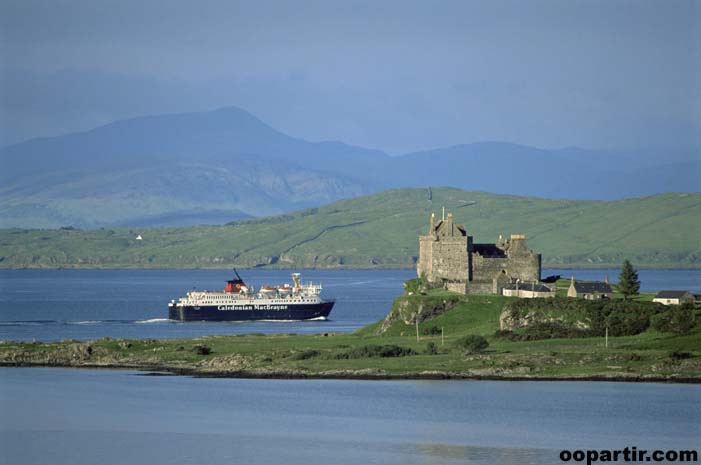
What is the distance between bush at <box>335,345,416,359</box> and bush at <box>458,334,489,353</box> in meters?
4.18

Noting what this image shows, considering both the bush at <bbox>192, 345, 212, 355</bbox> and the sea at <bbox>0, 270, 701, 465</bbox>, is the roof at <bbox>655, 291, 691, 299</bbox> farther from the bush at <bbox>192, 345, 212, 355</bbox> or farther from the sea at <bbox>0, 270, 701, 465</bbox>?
the bush at <bbox>192, 345, 212, 355</bbox>

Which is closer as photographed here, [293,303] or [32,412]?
[32,412]

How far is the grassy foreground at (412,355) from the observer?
100 metres

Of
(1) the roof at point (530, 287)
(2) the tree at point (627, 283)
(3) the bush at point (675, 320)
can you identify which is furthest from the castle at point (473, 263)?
(3) the bush at point (675, 320)

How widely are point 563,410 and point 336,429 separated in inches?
561

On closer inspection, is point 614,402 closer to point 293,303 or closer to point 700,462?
point 700,462

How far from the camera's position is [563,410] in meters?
85.4

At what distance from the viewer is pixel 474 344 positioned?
10875 cm

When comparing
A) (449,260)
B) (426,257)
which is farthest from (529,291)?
(426,257)

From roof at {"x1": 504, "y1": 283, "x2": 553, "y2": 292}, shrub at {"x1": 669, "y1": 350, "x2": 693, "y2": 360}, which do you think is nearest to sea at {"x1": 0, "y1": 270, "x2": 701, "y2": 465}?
shrub at {"x1": 669, "y1": 350, "x2": 693, "y2": 360}

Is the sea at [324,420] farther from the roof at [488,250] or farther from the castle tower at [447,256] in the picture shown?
the roof at [488,250]

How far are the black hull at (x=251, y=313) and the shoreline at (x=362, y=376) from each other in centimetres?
7185

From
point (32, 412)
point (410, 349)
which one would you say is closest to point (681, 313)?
point (410, 349)

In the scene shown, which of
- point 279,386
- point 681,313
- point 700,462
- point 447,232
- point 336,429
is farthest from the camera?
point 447,232
